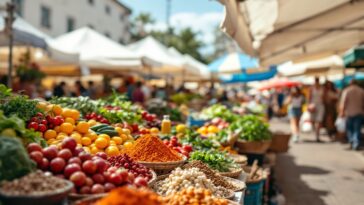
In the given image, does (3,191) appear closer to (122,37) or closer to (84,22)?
(84,22)

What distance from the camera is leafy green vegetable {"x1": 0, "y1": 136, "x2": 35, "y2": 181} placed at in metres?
2.64

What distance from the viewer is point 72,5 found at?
30781 mm

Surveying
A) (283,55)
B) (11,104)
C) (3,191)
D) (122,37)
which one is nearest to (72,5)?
(122,37)

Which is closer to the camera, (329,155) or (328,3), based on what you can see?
(328,3)

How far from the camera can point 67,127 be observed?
4.66m

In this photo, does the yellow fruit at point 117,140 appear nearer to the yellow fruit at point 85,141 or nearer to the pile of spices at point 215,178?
the yellow fruit at point 85,141

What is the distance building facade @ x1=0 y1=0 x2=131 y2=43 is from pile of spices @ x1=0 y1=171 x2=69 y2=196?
22.0 meters

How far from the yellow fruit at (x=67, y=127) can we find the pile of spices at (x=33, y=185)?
6.49 feet

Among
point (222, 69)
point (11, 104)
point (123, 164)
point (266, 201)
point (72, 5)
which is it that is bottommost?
point (266, 201)

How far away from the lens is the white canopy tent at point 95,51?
11.4 meters

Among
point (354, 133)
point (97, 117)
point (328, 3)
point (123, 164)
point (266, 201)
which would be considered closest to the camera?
point (123, 164)

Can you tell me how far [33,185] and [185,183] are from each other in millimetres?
1520

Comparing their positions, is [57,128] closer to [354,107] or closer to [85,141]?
[85,141]

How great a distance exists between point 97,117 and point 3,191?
354cm
